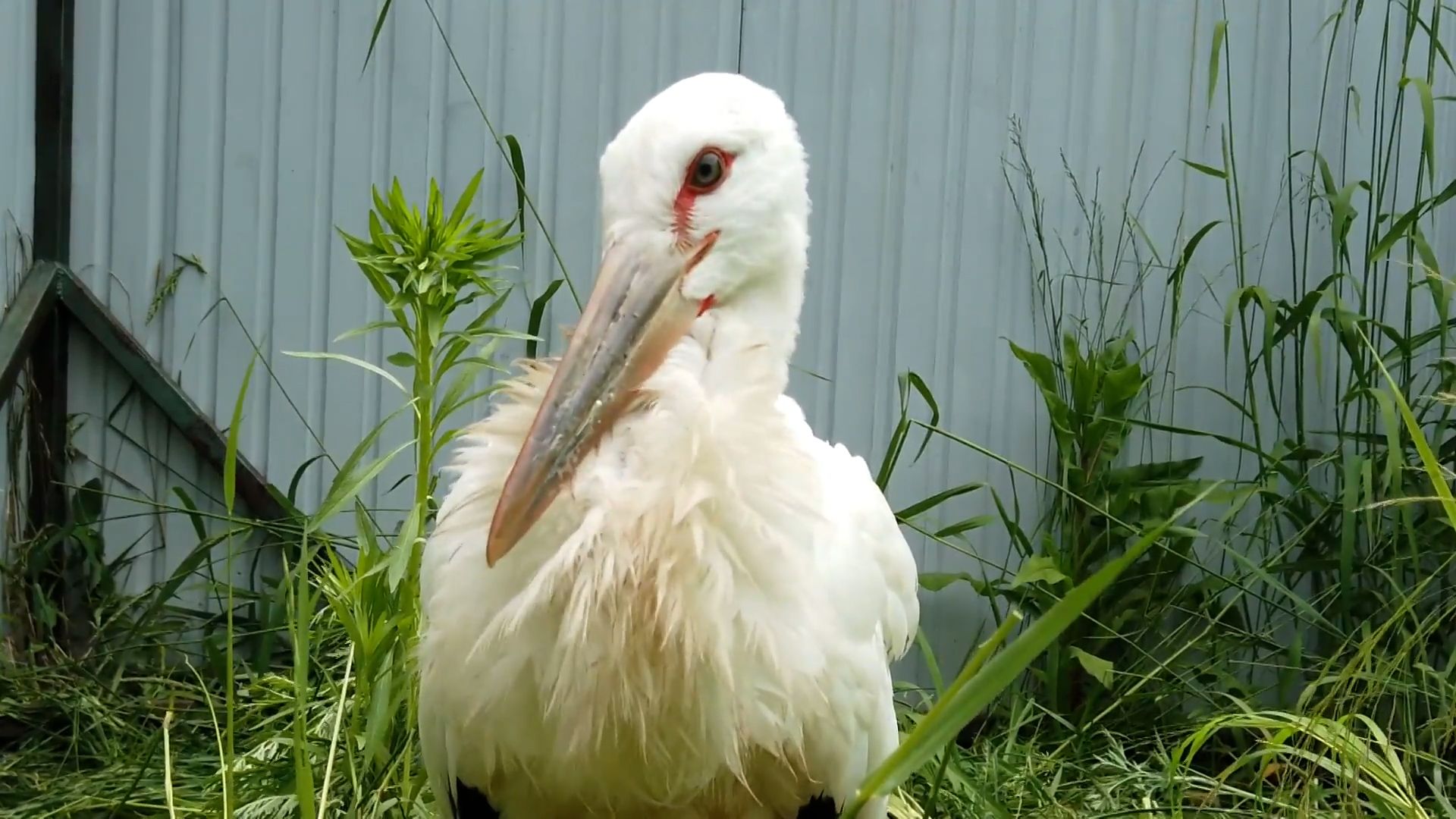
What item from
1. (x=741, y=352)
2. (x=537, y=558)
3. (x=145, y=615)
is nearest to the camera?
(x=537, y=558)

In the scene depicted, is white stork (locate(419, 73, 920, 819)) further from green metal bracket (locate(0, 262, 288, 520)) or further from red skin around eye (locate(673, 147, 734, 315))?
green metal bracket (locate(0, 262, 288, 520))

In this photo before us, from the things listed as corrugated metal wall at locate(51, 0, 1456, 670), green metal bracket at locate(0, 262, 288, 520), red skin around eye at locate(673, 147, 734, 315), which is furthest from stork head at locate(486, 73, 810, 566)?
green metal bracket at locate(0, 262, 288, 520)

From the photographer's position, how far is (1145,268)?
205 centimetres

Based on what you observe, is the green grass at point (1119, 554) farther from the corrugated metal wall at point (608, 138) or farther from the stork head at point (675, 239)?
the stork head at point (675, 239)

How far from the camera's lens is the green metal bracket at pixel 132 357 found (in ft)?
6.38

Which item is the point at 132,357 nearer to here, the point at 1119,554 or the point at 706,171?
the point at 706,171

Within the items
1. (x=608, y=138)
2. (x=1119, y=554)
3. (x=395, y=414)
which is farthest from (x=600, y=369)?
(x=1119, y=554)

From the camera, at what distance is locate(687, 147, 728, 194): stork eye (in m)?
0.98

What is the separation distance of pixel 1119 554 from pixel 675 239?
4.12 feet

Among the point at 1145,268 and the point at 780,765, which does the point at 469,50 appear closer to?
the point at 1145,268

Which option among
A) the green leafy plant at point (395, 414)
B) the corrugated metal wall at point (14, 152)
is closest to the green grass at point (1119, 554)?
the green leafy plant at point (395, 414)

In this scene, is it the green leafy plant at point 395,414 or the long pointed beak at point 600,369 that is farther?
the green leafy plant at point 395,414

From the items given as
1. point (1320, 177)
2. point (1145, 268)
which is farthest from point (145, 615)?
point (1320, 177)

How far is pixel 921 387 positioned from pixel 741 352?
2.77 feet
